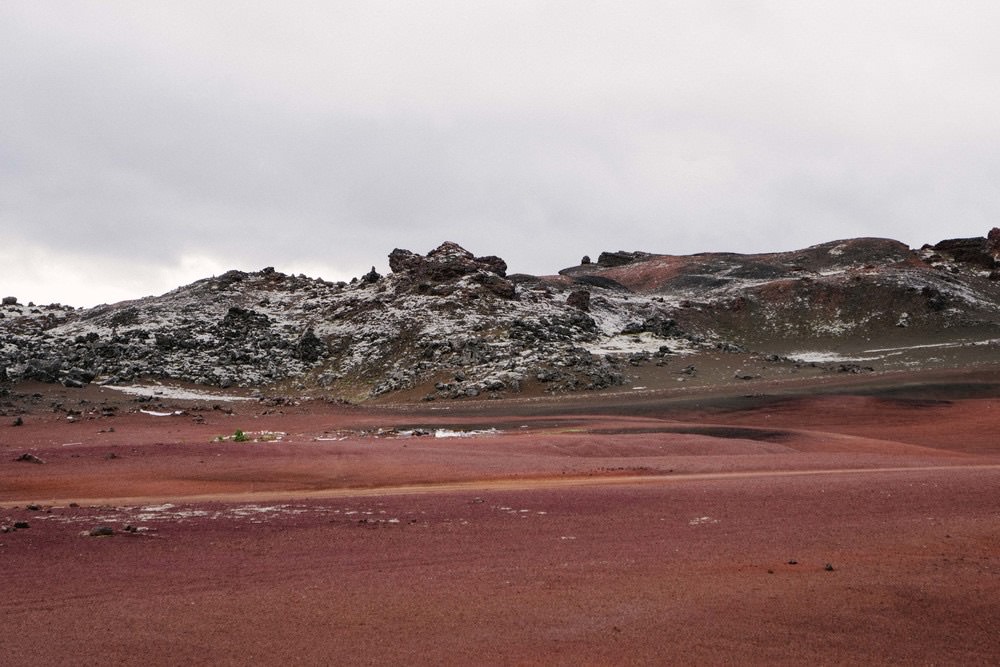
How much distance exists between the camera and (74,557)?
1076cm

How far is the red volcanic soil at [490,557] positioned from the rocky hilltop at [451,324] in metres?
33.9

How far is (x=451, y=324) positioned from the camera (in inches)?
2611

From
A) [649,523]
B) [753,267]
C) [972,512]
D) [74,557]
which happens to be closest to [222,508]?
[74,557]

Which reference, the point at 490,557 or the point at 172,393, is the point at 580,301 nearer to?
the point at 172,393

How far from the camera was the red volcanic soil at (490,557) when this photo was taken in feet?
25.2

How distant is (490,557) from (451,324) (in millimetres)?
55603

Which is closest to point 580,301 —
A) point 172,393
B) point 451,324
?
point 451,324

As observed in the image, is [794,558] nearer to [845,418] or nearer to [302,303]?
[845,418]

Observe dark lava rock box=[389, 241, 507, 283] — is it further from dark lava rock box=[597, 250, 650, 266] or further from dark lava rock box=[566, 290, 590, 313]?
dark lava rock box=[597, 250, 650, 266]

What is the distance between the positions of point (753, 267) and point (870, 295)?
34.2m

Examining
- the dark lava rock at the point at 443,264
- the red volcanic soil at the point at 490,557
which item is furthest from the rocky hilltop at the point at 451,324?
the red volcanic soil at the point at 490,557

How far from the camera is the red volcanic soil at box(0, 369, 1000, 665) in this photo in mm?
7676

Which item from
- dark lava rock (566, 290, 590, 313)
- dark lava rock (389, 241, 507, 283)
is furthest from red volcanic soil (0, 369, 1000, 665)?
dark lava rock (566, 290, 590, 313)

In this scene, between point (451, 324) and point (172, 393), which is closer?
point (172, 393)
